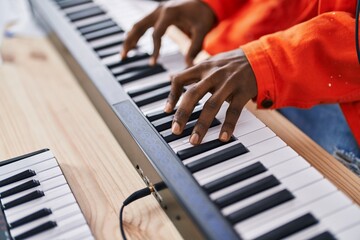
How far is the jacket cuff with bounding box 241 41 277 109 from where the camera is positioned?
767mm

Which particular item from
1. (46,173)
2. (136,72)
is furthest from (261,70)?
(46,173)

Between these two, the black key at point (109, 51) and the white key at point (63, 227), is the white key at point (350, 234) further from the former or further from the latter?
the black key at point (109, 51)

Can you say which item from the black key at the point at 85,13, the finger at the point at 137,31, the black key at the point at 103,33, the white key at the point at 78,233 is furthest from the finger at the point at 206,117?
the black key at the point at 85,13

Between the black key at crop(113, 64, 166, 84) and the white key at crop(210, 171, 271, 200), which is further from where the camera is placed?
the black key at crop(113, 64, 166, 84)

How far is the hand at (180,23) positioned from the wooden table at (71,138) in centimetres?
18

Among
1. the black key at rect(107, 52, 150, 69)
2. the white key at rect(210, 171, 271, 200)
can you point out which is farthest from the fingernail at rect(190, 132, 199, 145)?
the black key at rect(107, 52, 150, 69)

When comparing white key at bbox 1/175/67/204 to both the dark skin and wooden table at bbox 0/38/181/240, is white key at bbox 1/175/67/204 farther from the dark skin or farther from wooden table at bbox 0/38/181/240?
the dark skin

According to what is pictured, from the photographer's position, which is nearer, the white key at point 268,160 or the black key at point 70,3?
the white key at point 268,160

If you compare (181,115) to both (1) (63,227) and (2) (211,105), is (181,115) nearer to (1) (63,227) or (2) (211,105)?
(2) (211,105)

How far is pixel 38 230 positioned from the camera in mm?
632

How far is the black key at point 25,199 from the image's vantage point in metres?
0.66

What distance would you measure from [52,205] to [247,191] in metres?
0.28

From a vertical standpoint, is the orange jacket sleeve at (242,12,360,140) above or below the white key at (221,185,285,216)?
above

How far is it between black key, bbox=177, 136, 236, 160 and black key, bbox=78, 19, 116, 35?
51cm
